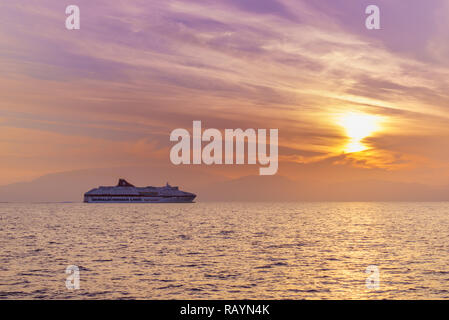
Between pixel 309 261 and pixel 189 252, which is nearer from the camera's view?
pixel 309 261

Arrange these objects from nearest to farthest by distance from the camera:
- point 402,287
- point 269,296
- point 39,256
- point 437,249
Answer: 1. point 269,296
2. point 402,287
3. point 39,256
4. point 437,249

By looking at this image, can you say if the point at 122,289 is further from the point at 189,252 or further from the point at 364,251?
the point at 364,251

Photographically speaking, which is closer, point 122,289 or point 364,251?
point 122,289

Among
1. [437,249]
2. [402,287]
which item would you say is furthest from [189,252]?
[437,249]

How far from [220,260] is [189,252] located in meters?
7.17

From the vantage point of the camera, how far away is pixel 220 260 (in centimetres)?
4250

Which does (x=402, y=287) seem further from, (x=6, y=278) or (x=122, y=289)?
(x=6, y=278)

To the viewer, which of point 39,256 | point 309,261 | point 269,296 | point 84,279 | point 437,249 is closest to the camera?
point 269,296

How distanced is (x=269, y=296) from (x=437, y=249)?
3519 cm

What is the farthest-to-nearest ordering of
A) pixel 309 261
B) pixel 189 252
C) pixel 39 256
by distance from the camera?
pixel 189 252, pixel 39 256, pixel 309 261
